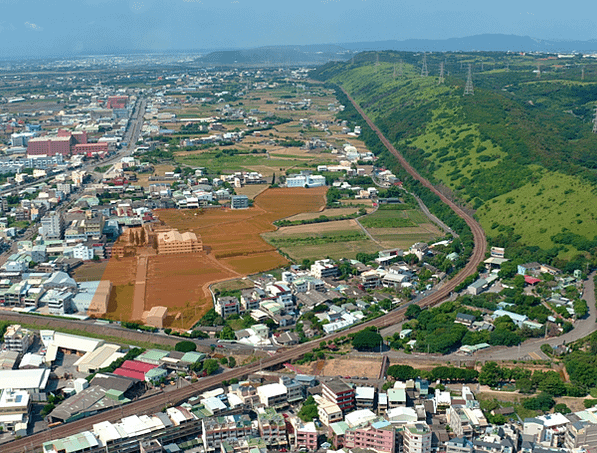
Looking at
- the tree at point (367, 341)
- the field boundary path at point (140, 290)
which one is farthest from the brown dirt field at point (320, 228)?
the tree at point (367, 341)

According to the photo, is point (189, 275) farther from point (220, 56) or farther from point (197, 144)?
point (220, 56)

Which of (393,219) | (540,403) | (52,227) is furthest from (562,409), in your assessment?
(52,227)

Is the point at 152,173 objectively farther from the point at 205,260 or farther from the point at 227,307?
the point at 227,307

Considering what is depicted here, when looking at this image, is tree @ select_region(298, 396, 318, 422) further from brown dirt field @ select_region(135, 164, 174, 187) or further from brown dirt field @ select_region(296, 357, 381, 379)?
brown dirt field @ select_region(135, 164, 174, 187)

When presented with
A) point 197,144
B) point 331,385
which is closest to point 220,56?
point 197,144

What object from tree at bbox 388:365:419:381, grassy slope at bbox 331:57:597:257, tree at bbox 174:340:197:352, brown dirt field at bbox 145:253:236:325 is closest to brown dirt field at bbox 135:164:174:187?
brown dirt field at bbox 145:253:236:325

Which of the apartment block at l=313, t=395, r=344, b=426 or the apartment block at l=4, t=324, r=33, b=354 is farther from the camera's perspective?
the apartment block at l=4, t=324, r=33, b=354
